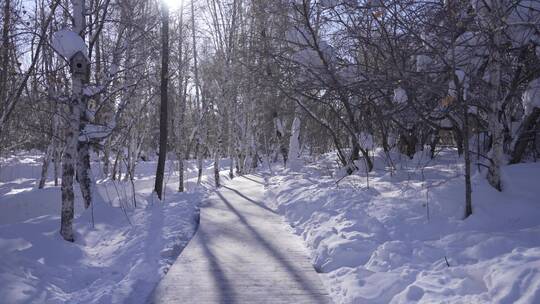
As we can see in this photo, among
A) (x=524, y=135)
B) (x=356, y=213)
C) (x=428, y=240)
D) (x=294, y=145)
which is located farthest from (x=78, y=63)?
(x=294, y=145)

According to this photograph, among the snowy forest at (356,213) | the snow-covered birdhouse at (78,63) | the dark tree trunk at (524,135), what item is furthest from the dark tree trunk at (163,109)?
the dark tree trunk at (524,135)

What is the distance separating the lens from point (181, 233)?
7570 mm

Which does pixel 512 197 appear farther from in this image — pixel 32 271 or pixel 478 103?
pixel 32 271

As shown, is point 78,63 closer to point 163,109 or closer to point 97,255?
point 97,255

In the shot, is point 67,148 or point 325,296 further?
point 67,148

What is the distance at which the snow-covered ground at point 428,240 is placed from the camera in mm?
3973

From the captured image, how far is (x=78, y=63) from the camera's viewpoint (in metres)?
7.37

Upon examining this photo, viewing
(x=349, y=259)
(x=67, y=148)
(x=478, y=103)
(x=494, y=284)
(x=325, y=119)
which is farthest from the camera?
(x=325, y=119)

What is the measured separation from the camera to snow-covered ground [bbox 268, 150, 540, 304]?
13.0ft

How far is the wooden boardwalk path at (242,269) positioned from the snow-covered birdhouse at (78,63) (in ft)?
11.6

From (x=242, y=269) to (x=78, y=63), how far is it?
463 cm

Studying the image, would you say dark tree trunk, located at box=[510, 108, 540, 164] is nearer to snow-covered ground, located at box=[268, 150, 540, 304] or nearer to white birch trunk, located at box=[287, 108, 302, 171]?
snow-covered ground, located at box=[268, 150, 540, 304]

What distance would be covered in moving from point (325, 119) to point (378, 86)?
230 inches

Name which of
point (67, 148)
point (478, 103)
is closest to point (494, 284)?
point (478, 103)
